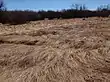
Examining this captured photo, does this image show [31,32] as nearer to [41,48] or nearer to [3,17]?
[41,48]

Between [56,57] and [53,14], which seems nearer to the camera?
[56,57]

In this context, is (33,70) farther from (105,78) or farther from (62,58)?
(105,78)

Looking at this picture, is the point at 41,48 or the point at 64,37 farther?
the point at 64,37

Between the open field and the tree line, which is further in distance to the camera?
the tree line

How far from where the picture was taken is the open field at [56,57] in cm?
449

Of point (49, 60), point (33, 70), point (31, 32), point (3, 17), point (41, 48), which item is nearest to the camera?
point (33, 70)

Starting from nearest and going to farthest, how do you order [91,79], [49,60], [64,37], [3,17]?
1. [91,79]
2. [49,60]
3. [64,37]
4. [3,17]

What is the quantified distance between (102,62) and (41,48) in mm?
1524

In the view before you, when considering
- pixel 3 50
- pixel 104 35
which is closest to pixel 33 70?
pixel 3 50

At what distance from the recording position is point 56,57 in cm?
528

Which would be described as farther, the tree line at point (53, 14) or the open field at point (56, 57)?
the tree line at point (53, 14)

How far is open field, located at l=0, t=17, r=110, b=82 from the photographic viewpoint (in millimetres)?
4492

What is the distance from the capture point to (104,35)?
6910 mm

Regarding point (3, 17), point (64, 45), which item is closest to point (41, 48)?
point (64, 45)
